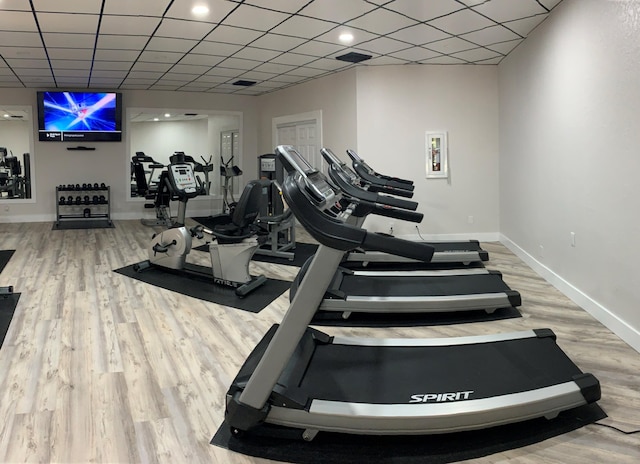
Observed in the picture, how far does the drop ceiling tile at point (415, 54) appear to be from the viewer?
18.6 ft

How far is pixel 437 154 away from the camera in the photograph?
260 inches

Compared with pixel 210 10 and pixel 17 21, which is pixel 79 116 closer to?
pixel 17 21

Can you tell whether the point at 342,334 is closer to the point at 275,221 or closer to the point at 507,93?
the point at 275,221

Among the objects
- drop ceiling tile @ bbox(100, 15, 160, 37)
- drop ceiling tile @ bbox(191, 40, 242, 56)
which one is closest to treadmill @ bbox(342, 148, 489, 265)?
drop ceiling tile @ bbox(191, 40, 242, 56)

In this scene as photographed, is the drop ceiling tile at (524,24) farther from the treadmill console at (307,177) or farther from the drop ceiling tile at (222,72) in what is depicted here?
the drop ceiling tile at (222,72)

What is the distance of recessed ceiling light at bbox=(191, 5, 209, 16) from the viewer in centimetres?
407

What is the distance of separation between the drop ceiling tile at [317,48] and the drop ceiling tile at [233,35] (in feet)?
2.06

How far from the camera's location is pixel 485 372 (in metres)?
2.31

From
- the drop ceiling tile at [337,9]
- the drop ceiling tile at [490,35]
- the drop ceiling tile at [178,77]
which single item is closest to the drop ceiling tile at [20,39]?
the drop ceiling tile at [178,77]

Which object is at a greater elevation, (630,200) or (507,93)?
(507,93)

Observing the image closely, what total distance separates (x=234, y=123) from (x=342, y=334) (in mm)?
7834

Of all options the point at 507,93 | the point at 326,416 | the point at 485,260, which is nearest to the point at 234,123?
the point at 507,93

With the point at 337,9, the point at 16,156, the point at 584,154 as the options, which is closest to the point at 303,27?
the point at 337,9

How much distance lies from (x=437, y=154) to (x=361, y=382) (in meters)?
4.98
